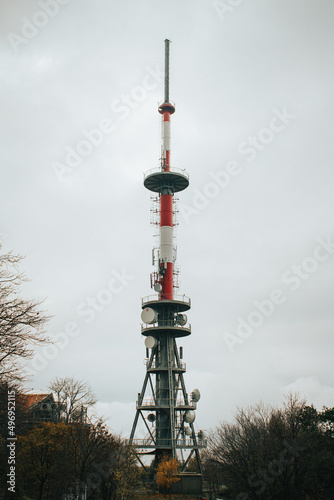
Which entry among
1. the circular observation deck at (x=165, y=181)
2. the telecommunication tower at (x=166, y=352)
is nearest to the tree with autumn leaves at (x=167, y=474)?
the telecommunication tower at (x=166, y=352)

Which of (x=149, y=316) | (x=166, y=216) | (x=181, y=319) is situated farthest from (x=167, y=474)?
(x=166, y=216)

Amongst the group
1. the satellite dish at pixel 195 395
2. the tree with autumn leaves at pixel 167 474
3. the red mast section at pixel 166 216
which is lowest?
the tree with autumn leaves at pixel 167 474

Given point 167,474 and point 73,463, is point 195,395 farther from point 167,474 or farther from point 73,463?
point 73,463

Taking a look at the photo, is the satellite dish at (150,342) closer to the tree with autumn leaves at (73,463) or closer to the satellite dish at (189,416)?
Result: the satellite dish at (189,416)

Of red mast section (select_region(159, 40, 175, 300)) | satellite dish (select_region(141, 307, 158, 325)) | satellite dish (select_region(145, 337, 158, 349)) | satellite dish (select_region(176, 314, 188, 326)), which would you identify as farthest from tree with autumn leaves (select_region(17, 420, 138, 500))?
red mast section (select_region(159, 40, 175, 300))

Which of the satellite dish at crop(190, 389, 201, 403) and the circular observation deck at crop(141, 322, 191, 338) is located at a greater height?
the circular observation deck at crop(141, 322, 191, 338)

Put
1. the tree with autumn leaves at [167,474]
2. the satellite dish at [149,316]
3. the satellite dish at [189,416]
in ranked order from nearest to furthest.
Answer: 1. the tree with autumn leaves at [167,474]
2. the satellite dish at [189,416]
3. the satellite dish at [149,316]

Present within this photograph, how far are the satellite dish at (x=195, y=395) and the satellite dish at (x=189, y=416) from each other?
4.66 ft

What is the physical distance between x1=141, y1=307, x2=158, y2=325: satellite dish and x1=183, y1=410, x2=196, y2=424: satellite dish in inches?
423

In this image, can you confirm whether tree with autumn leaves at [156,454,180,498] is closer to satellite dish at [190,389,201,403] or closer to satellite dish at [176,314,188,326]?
satellite dish at [190,389,201,403]

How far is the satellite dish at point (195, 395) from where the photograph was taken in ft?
176

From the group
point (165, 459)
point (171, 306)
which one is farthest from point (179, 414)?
point (171, 306)

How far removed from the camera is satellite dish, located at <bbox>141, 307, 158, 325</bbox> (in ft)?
175

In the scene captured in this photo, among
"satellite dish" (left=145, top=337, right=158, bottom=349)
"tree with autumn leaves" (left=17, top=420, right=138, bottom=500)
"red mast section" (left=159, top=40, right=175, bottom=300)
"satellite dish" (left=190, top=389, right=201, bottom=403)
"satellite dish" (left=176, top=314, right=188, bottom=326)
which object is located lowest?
"tree with autumn leaves" (left=17, top=420, right=138, bottom=500)
